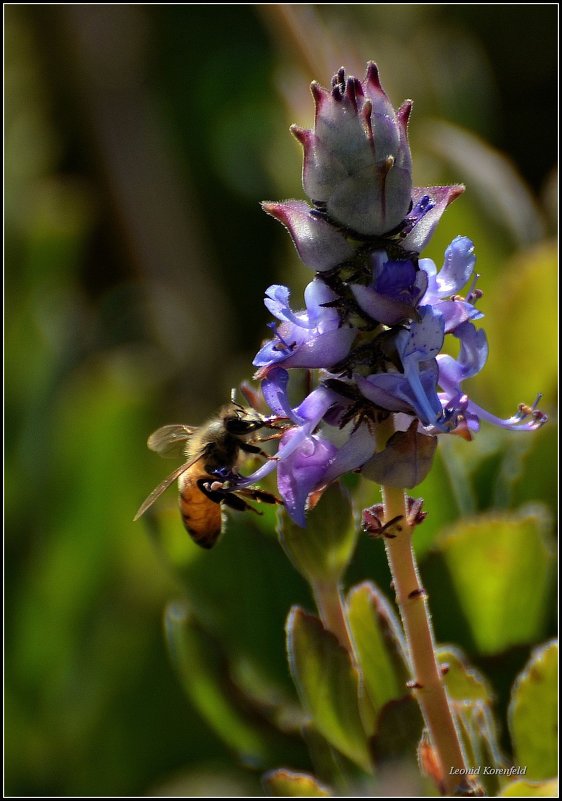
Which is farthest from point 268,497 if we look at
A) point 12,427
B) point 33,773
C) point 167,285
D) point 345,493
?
point 167,285

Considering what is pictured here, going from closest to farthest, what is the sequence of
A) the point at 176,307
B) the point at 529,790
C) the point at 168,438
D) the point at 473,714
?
1. the point at 529,790
2. the point at 473,714
3. the point at 168,438
4. the point at 176,307

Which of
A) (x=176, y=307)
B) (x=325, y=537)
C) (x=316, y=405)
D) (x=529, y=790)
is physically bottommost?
(x=529, y=790)

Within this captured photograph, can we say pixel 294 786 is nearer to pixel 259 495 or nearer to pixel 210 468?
pixel 259 495

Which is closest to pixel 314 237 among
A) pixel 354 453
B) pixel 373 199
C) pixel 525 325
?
pixel 373 199

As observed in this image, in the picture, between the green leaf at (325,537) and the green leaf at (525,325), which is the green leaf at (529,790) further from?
the green leaf at (525,325)

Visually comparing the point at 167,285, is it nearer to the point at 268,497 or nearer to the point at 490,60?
the point at 490,60

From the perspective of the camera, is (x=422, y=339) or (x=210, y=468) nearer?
(x=422, y=339)

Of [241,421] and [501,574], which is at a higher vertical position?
[241,421]
